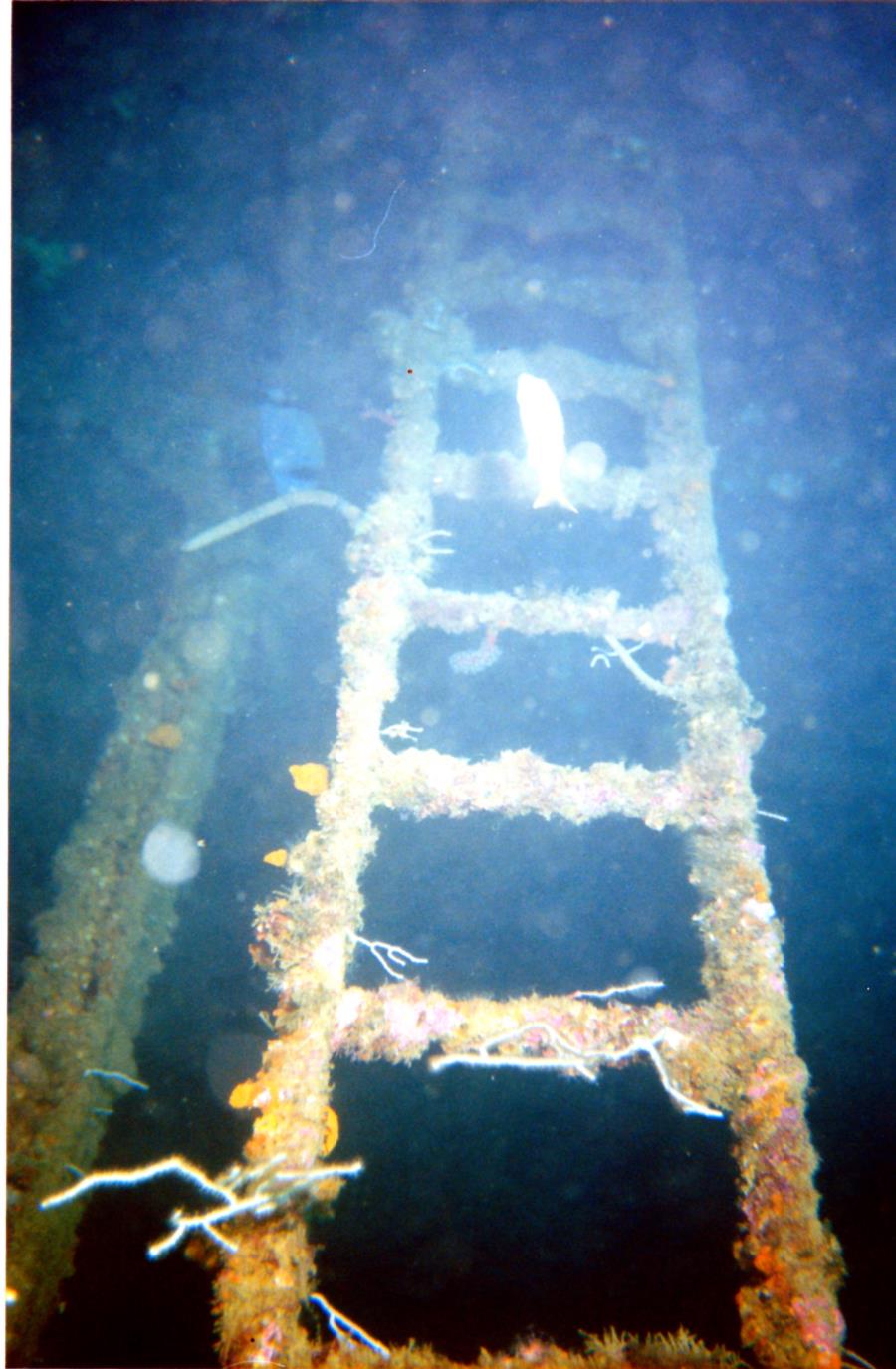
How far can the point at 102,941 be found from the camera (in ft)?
11.9

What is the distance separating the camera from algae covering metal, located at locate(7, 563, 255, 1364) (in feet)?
10.1

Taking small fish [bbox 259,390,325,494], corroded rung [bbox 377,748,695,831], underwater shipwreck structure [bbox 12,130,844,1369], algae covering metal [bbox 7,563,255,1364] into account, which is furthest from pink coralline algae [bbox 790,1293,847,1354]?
small fish [bbox 259,390,325,494]

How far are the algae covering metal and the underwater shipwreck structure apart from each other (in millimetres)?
119

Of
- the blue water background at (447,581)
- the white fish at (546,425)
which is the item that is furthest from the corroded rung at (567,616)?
the blue water background at (447,581)

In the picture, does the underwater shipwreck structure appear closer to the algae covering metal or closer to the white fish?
the algae covering metal

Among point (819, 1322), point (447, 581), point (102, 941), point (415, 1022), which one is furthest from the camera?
point (447, 581)

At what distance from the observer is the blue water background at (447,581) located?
13.3ft

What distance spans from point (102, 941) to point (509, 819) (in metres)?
3.34

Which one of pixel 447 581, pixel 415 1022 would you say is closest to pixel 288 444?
pixel 447 581

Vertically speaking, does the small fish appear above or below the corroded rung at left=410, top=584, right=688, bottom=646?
above

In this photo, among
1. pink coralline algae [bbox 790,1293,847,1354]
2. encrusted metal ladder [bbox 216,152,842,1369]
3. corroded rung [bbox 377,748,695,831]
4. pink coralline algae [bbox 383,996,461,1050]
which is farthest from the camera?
corroded rung [bbox 377,748,695,831]

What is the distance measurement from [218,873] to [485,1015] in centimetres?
288

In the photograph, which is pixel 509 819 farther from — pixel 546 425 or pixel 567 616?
pixel 546 425

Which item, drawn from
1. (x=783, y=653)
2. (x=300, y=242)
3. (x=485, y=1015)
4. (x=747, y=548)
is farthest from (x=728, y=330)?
(x=485, y=1015)
